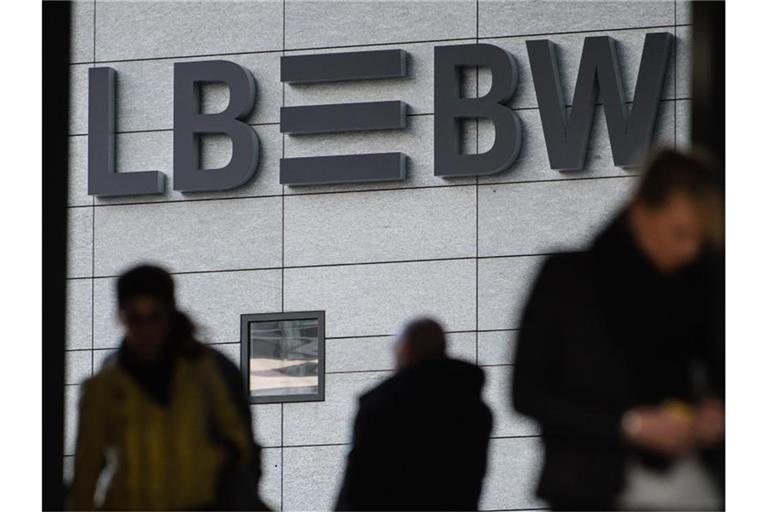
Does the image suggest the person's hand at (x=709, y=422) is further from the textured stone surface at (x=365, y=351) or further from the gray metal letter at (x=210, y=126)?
the gray metal letter at (x=210, y=126)

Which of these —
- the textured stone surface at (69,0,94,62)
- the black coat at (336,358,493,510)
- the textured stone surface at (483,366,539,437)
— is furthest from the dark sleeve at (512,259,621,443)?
the textured stone surface at (69,0,94,62)

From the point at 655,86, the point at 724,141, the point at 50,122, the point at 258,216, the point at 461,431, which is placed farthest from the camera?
the point at 258,216

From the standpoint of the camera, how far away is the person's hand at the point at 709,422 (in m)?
3.69

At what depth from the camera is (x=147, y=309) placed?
4359 mm

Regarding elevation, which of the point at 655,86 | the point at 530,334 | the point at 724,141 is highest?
the point at 655,86

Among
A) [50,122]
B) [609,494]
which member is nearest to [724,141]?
[609,494]

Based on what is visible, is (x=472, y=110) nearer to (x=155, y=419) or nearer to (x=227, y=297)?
(x=227, y=297)

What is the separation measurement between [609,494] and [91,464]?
4.26 feet

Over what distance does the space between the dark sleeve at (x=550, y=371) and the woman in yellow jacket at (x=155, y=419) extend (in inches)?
33.8

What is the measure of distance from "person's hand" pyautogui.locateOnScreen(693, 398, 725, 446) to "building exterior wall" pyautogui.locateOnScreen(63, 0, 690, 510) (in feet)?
32.3

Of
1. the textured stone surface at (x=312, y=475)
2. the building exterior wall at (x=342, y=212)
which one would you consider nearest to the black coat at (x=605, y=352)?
the building exterior wall at (x=342, y=212)

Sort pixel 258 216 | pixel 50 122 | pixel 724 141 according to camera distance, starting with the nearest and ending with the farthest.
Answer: pixel 724 141, pixel 50 122, pixel 258 216

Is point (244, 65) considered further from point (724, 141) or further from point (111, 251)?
point (724, 141)

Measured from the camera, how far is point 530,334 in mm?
3801
